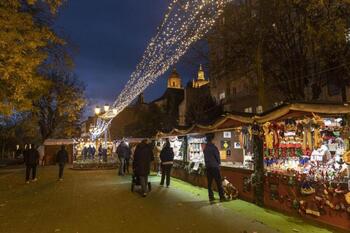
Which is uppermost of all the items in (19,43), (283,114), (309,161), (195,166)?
(19,43)

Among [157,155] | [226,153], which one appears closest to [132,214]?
[226,153]

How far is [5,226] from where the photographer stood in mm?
8773

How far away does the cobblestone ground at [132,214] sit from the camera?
27.2 feet

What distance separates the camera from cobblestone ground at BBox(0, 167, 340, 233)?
830 centimetres

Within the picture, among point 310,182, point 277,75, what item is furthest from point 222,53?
point 310,182

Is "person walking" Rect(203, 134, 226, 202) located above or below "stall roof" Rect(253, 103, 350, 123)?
below

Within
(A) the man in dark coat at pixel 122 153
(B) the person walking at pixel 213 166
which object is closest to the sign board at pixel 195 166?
(B) the person walking at pixel 213 166

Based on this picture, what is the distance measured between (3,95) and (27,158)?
550 cm

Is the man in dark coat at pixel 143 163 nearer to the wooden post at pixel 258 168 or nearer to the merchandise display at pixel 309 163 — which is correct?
the wooden post at pixel 258 168

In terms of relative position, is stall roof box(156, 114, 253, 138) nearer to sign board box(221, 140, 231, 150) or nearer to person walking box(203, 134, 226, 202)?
sign board box(221, 140, 231, 150)

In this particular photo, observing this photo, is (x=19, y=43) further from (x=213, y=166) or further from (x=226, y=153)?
(x=226, y=153)

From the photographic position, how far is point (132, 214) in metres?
9.80

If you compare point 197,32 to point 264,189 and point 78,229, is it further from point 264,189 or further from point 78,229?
point 78,229

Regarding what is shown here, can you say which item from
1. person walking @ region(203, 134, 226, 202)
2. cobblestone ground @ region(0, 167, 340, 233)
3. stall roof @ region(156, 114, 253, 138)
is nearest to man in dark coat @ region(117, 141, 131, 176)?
stall roof @ region(156, 114, 253, 138)
